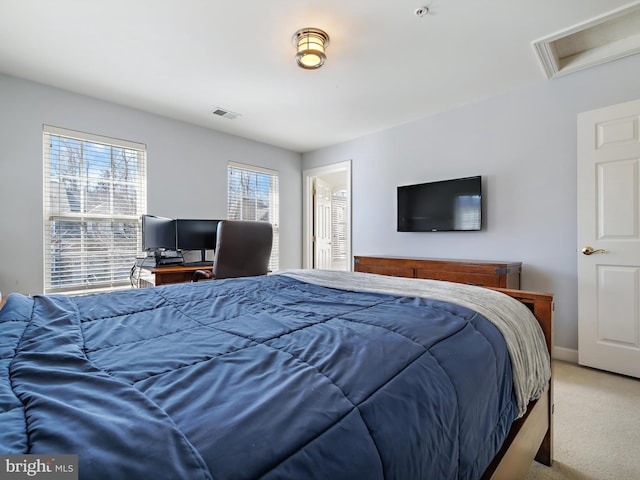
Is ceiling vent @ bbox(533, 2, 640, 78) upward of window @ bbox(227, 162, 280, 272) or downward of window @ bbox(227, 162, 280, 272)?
upward

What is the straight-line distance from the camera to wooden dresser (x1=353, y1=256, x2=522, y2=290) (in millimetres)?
2750

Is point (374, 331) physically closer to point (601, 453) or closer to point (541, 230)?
point (601, 453)

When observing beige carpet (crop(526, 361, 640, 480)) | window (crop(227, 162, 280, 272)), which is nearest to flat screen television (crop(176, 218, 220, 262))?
window (crop(227, 162, 280, 272))

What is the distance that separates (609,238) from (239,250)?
3.17m

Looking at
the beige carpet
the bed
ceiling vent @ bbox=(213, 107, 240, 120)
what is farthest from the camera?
ceiling vent @ bbox=(213, 107, 240, 120)

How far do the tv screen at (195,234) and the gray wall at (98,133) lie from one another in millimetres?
249

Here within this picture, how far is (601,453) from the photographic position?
5.14 feet

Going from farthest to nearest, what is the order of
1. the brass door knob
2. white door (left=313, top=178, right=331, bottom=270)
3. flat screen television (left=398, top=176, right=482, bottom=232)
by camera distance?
white door (left=313, top=178, right=331, bottom=270), flat screen television (left=398, top=176, right=482, bottom=232), the brass door knob

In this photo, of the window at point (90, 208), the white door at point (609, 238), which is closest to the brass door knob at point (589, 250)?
the white door at point (609, 238)

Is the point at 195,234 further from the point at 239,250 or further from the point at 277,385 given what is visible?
the point at 277,385

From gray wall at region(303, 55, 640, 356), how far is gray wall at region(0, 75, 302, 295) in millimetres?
2280

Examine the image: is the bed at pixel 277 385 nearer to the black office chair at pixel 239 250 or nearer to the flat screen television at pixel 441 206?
the black office chair at pixel 239 250

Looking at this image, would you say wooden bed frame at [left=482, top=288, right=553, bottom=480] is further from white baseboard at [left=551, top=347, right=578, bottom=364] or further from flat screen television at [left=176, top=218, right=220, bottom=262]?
flat screen television at [left=176, top=218, right=220, bottom=262]

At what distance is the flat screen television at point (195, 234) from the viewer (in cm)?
365
